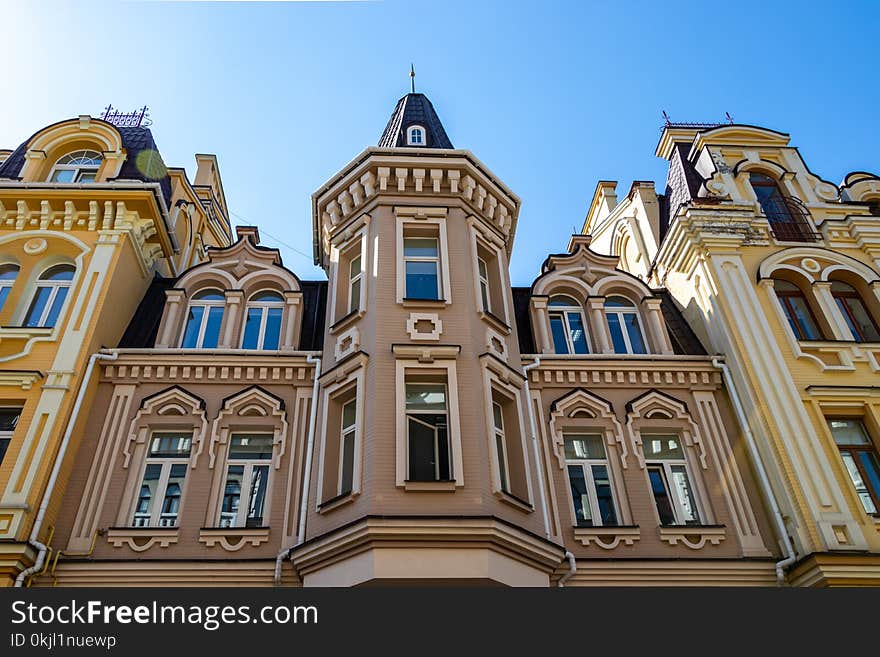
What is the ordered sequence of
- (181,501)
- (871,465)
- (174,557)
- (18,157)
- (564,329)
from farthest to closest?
(18,157)
(564,329)
(871,465)
(181,501)
(174,557)

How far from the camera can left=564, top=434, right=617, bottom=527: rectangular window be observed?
12.0 m

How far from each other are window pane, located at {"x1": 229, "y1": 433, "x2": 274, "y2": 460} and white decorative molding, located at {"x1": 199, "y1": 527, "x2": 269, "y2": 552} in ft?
5.26

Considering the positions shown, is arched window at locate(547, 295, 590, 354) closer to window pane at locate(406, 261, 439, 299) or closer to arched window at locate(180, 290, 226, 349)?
window pane at locate(406, 261, 439, 299)

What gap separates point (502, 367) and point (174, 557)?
21.1 feet

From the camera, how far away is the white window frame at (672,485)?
12086mm

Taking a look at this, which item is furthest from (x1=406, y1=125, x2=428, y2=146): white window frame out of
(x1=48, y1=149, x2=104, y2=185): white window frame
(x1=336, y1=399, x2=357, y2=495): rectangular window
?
(x1=48, y1=149, x2=104, y2=185): white window frame

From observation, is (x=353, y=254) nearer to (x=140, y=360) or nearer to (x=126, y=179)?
(x=140, y=360)

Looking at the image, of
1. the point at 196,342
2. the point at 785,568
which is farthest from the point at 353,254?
the point at 785,568

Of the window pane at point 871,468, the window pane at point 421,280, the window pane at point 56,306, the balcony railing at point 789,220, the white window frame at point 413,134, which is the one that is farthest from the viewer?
the white window frame at point 413,134

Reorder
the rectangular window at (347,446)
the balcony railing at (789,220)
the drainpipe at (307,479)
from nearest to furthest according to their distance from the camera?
the drainpipe at (307,479) → the rectangular window at (347,446) → the balcony railing at (789,220)

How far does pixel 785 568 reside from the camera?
11133mm

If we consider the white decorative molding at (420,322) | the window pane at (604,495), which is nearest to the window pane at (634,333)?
the window pane at (604,495)

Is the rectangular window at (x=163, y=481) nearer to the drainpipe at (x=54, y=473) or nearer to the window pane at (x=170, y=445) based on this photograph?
the window pane at (x=170, y=445)

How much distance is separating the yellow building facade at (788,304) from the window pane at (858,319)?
30 millimetres
